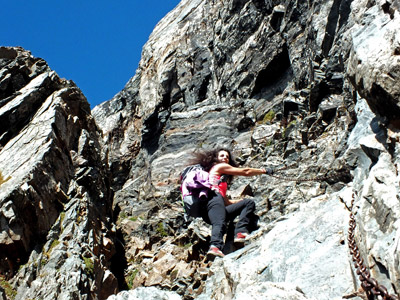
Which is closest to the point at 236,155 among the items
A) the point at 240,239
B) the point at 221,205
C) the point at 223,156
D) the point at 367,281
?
the point at 223,156

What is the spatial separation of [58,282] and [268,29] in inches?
810

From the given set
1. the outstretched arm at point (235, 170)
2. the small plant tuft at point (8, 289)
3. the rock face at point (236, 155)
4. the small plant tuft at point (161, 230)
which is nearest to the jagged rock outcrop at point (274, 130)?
the rock face at point (236, 155)

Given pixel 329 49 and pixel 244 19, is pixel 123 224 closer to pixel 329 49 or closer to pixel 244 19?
pixel 329 49

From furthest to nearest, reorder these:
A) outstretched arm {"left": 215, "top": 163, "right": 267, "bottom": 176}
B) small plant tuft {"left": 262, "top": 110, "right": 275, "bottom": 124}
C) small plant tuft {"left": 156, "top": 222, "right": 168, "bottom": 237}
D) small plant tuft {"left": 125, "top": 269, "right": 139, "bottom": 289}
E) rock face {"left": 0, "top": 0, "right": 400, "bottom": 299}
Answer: small plant tuft {"left": 262, "top": 110, "right": 275, "bottom": 124}, small plant tuft {"left": 156, "top": 222, "right": 168, "bottom": 237}, small plant tuft {"left": 125, "top": 269, "right": 139, "bottom": 289}, outstretched arm {"left": 215, "top": 163, "right": 267, "bottom": 176}, rock face {"left": 0, "top": 0, "right": 400, "bottom": 299}

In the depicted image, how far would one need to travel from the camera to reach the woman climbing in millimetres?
11570

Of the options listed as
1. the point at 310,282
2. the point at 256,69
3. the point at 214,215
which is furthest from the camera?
the point at 256,69

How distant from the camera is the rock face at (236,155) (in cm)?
727

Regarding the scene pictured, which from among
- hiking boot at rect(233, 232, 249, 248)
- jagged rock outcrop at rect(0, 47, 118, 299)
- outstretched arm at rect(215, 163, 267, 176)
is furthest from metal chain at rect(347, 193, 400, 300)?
jagged rock outcrop at rect(0, 47, 118, 299)

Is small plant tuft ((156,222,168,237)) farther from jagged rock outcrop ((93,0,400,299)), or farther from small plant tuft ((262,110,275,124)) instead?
small plant tuft ((262,110,275,124))

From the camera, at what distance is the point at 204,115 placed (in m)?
28.6

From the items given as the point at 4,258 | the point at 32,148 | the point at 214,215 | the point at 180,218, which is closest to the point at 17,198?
the point at 4,258

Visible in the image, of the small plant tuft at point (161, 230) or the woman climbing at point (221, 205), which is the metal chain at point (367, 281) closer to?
the woman climbing at point (221, 205)

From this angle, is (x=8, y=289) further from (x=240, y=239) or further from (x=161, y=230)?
(x=240, y=239)

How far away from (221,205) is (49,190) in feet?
27.9
